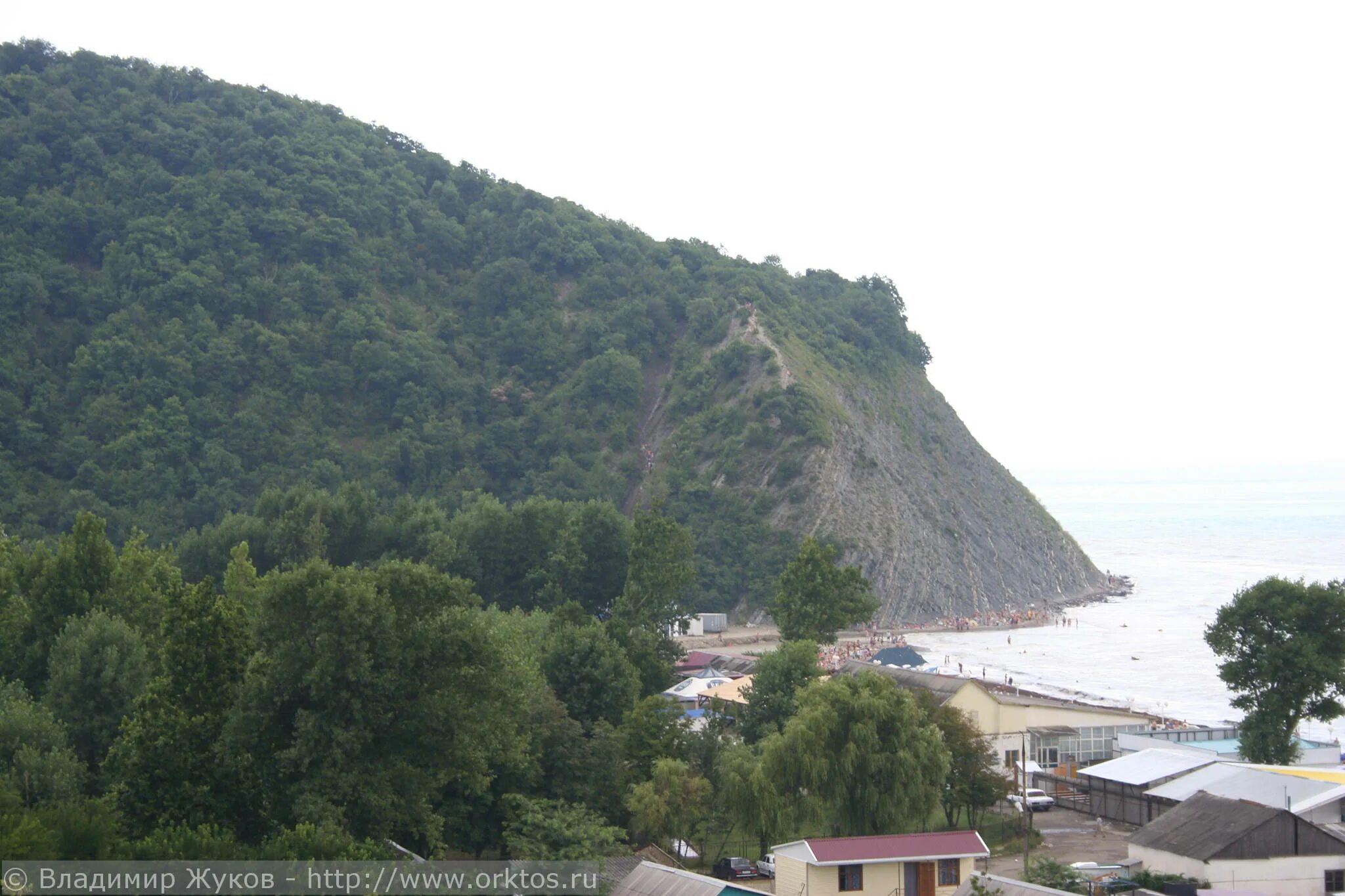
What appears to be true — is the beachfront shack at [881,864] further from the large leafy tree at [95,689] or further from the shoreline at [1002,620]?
the shoreline at [1002,620]

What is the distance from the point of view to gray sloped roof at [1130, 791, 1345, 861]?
82.9 feet

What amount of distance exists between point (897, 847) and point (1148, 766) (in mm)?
13435

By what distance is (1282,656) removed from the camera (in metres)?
35.3

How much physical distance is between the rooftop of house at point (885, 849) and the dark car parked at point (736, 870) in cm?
299

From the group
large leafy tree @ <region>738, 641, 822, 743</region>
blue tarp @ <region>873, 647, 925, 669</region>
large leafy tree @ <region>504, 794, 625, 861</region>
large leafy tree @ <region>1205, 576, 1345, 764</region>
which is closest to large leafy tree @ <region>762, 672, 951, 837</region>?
large leafy tree @ <region>504, 794, 625, 861</region>

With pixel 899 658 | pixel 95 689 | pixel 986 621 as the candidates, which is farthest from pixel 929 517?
pixel 95 689

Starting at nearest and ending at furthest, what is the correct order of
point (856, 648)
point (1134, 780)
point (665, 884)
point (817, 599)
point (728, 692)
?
point (665, 884) < point (1134, 780) < point (728, 692) < point (817, 599) < point (856, 648)

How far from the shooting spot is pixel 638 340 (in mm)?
107938

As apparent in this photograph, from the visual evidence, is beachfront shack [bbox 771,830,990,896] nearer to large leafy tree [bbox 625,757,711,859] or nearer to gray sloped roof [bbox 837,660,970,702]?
large leafy tree [bbox 625,757,711,859]

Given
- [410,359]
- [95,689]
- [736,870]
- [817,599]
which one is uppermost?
[410,359]

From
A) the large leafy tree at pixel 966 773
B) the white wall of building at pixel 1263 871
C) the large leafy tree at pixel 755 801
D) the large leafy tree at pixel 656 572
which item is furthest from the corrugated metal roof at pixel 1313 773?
the large leafy tree at pixel 656 572

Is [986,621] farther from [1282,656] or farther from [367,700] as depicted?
[367,700]

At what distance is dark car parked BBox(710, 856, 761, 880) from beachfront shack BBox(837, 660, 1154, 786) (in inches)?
500

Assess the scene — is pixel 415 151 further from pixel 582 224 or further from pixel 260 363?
pixel 260 363
